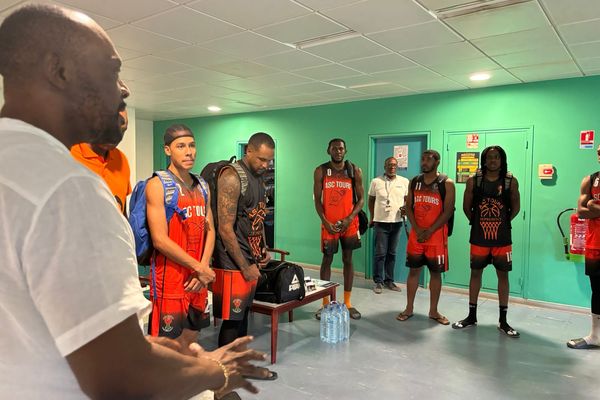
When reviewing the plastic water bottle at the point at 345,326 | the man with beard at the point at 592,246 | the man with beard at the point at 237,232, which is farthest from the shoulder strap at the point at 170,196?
the man with beard at the point at 592,246

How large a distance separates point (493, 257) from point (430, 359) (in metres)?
1.20

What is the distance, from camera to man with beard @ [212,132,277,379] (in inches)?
108

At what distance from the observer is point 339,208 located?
Result: 177 inches

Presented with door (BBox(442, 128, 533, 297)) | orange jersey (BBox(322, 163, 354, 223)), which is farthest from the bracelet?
door (BBox(442, 128, 533, 297))

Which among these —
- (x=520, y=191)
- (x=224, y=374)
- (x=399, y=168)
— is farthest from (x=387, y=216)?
(x=224, y=374)

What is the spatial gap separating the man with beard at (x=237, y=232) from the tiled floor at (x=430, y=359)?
59cm

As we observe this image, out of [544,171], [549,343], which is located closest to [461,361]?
[549,343]

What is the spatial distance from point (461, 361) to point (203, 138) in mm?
6114

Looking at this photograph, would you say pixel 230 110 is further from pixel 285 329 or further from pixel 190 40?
pixel 285 329

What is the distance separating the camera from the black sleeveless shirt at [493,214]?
3842 mm

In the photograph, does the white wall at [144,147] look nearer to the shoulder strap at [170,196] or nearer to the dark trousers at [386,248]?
the dark trousers at [386,248]

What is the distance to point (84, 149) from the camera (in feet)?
7.32

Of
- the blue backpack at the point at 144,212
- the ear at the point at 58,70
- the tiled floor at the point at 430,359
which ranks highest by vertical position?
the ear at the point at 58,70

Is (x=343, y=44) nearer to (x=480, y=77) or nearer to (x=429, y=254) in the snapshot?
(x=480, y=77)
